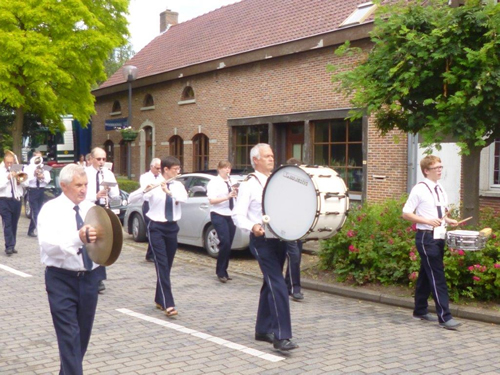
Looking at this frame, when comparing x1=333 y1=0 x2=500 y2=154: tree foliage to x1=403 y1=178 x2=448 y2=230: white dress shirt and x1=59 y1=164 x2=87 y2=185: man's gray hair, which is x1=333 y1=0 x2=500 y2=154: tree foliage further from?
x1=59 y1=164 x2=87 y2=185: man's gray hair

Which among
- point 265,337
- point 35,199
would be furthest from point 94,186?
point 35,199

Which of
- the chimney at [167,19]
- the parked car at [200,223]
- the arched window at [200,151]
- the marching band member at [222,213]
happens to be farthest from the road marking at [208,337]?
the chimney at [167,19]

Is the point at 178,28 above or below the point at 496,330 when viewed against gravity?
above

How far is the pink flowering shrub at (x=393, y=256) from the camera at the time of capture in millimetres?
8164

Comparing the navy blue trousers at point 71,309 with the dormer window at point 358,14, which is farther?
the dormer window at point 358,14

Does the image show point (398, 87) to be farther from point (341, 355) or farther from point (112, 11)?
point (112, 11)

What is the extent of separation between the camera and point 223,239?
10.4 metres

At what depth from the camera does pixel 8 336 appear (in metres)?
6.82

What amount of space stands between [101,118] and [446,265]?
25.6m

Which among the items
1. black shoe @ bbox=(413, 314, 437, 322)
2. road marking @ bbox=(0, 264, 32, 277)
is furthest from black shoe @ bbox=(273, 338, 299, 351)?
road marking @ bbox=(0, 264, 32, 277)

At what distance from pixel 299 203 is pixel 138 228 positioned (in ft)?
29.4

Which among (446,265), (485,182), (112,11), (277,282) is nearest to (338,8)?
(485,182)

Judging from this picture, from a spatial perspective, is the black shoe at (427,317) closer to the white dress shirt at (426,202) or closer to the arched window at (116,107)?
the white dress shirt at (426,202)

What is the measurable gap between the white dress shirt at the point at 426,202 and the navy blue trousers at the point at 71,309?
395 cm
